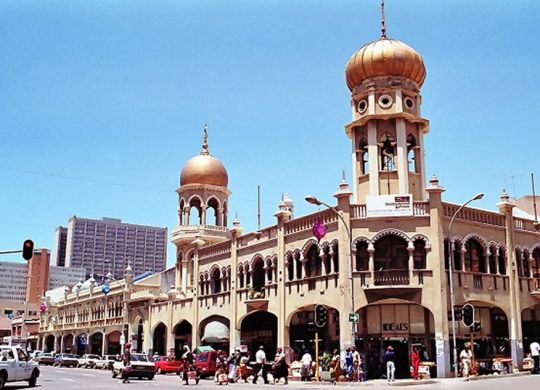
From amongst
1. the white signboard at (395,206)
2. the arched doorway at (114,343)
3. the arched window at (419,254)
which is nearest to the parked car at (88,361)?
the arched doorway at (114,343)

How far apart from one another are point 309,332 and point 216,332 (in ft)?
32.5

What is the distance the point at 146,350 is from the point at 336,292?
89.6ft

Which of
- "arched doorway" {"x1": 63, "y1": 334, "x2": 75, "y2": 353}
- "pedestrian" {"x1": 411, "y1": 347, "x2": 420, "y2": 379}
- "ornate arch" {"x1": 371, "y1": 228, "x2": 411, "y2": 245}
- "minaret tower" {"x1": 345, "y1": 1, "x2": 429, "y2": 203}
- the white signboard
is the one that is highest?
"minaret tower" {"x1": 345, "y1": 1, "x2": 429, "y2": 203}

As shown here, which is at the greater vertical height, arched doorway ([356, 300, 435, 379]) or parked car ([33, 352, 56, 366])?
arched doorway ([356, 300, 435, 379])

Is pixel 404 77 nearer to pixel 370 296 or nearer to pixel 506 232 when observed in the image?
pixel 506 232

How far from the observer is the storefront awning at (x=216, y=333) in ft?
158

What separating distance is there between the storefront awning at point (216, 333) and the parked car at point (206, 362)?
6.11 metres

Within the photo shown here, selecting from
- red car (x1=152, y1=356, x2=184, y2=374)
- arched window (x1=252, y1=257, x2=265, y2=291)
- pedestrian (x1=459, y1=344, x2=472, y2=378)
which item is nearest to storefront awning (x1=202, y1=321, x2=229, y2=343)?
red car (x1=152, y1=356, x2=184, y2=374)

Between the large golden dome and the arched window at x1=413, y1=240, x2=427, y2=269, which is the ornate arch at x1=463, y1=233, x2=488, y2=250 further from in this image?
the large golden dome

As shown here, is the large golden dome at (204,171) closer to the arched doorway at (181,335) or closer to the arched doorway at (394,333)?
the arched doorway at (181,335)

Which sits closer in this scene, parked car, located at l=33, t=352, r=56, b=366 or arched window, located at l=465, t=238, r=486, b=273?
arched window, located at l=465, t=238, r=486, b=273

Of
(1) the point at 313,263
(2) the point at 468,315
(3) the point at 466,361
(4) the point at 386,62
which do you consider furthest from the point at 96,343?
(2) the point at 468,315

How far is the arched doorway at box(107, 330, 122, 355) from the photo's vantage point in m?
69.4

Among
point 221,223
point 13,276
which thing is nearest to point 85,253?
point 13,276
